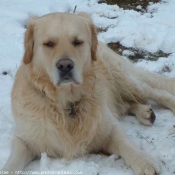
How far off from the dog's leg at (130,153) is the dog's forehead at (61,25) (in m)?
1.01

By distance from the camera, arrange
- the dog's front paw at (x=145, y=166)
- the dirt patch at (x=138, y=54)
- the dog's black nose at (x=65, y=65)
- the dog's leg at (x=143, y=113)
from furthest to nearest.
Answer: the dirt patch at (x=138, y=54), the dog's leg at (x=143, y=113), the dog's front paw at (x=145, y=166), the dog's black nose at (x=65, y=65)

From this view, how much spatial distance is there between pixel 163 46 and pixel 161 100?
156 cm

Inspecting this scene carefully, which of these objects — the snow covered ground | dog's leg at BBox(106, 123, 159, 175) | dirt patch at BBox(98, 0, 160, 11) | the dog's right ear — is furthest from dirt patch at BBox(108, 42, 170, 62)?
the dog's right ear

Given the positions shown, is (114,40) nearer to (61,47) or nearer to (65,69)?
(61,47)

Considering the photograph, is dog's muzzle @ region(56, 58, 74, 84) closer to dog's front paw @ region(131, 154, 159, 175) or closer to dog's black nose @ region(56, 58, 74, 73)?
dog's black nose @ region(56, 58, 74, 73)

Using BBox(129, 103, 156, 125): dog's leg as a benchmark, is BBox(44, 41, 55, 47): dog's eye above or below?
above

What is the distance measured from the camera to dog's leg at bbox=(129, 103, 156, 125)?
13.4ft

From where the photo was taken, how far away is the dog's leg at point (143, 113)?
13.4 feet

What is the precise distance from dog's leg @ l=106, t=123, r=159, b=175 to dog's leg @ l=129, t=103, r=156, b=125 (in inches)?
18.5

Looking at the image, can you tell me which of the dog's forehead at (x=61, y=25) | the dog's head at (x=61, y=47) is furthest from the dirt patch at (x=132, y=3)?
the dog's forehead at (x=61, y=25)

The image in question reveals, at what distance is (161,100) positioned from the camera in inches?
179

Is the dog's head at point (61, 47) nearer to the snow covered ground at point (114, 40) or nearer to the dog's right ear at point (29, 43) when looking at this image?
the dog's right ear at point (29, 43)

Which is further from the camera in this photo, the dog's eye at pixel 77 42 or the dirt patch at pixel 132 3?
the dirt patch at pixel 132 3

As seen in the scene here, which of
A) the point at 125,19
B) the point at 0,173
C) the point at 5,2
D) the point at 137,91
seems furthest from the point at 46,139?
the point at 5,2
